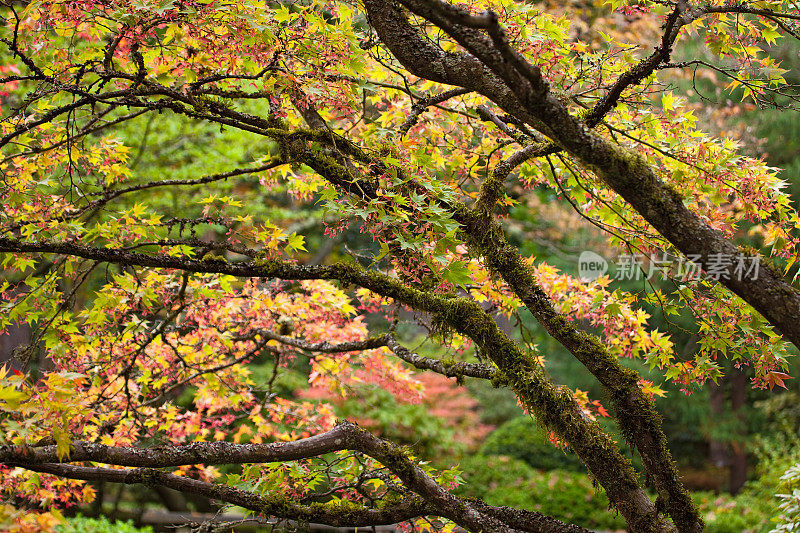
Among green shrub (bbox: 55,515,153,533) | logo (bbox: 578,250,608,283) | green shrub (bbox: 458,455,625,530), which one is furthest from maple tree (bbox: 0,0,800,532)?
green shrub (bbox: 458,455,625,530)

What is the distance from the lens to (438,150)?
13.5 feet

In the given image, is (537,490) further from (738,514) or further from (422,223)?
(422,223)

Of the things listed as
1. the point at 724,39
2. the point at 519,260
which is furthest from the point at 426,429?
the point at 724,39

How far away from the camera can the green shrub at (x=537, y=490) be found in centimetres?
906

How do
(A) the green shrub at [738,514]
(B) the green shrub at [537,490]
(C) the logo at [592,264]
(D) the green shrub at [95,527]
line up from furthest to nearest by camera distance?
(C) the logo at [592,264]
(B) the green shrub at [537,490]
(A) the green shrub at [738,514]
(D) the green shrub at [95,527]

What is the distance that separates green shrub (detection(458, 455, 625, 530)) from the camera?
9.06m

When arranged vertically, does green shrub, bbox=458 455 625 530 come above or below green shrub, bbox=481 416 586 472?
below

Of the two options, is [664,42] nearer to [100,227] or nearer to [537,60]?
[537,60]

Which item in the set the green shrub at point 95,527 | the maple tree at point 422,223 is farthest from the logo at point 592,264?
the green shrub at point 95,527

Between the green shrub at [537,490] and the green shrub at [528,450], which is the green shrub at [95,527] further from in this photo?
the green shrub at [528,450]

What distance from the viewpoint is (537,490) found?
31.2 feet

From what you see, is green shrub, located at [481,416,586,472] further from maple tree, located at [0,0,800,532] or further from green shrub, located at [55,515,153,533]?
maple tree, located at [0,0,800,532]

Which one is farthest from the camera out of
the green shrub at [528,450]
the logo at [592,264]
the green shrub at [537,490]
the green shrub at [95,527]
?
the green shrub at [528,450]

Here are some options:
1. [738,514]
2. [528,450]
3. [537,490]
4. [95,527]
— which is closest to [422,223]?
[95,527]
